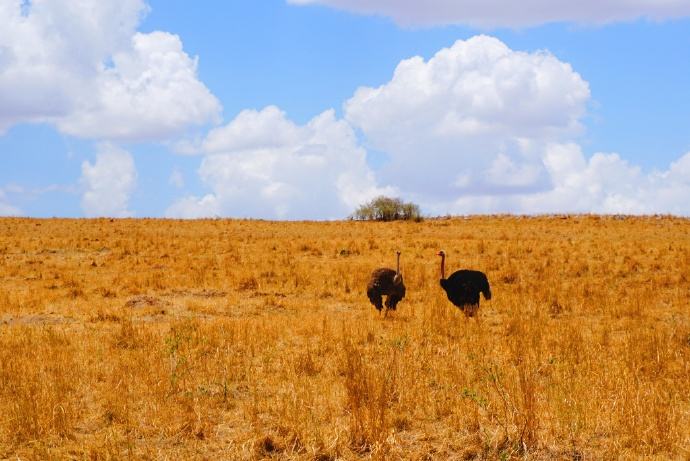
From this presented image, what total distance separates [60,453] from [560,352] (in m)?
6.58

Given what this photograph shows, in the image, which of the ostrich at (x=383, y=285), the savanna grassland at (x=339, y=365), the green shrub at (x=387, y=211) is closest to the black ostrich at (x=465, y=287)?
the savanna grassland at (x=339, y=365)

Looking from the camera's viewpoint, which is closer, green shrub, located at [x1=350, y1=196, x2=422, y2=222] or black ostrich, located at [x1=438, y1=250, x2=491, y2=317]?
black ostrich, located at [x1=438, y1=250, x2=491, y2=317]

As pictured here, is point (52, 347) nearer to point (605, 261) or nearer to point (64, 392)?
point (64, 392)

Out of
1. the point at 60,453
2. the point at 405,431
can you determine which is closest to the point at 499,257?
the point at 405,431

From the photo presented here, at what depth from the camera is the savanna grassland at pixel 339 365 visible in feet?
20.6

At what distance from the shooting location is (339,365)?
29.4 ft

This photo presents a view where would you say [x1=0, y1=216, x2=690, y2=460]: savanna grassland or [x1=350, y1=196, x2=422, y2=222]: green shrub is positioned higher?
[x1=350, y1=196, x2=422, y2=222]: green shrub

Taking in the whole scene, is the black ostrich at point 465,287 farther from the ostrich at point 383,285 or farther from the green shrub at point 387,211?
the green shrub at point 387,211

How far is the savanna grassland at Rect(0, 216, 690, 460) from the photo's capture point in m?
6.29

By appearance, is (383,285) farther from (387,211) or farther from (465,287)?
(387,211)

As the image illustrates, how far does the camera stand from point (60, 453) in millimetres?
6102

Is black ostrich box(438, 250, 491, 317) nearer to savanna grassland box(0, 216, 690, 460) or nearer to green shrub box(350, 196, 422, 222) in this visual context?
savanna grassland box(0, 216, 690, 460)

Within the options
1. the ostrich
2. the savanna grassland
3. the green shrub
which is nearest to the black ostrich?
the savanna grassland

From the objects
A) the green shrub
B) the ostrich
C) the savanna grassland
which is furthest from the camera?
the green shrub
